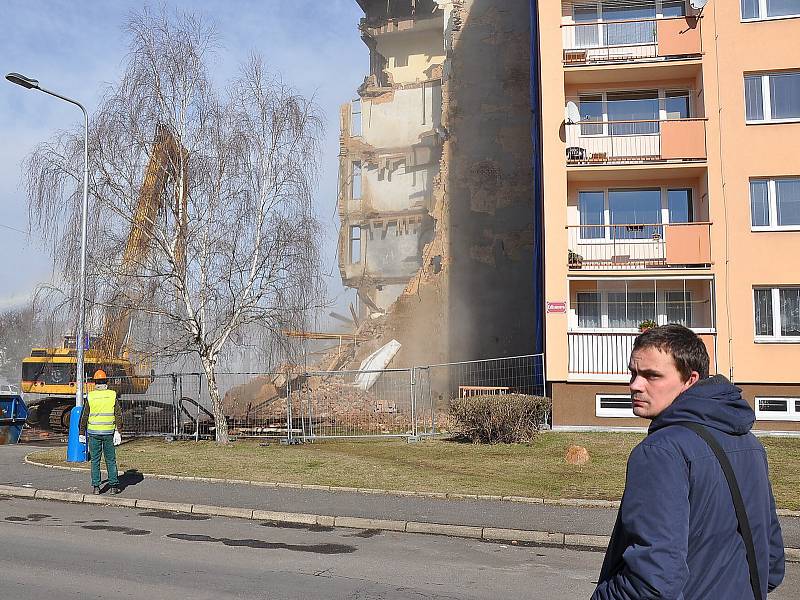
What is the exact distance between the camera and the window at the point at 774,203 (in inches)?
782

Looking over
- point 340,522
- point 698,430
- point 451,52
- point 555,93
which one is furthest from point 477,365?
point 698,430

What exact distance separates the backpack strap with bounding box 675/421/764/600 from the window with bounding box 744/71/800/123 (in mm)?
19995

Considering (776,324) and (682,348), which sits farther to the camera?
(776,324)

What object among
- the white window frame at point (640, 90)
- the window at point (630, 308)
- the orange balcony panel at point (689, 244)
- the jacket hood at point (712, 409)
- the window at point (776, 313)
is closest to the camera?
the jacket hood at point (712, 409)

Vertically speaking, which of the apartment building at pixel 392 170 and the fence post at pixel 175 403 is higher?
the apartment building at pixel 392 170

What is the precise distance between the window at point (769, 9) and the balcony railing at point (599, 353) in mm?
8244

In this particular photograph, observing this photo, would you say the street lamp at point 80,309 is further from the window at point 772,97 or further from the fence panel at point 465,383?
the window at point 772,97

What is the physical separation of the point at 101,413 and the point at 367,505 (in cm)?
432

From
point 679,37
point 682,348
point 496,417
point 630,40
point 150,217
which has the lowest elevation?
point 496,417

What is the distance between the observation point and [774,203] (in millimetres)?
20000

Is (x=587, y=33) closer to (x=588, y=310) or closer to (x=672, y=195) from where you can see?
(x=672, y=195)

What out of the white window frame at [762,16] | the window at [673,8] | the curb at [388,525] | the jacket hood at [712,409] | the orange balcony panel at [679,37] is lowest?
the curb at [388,525]

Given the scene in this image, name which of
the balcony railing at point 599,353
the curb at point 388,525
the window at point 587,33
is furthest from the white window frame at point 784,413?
the curb at point 388,525

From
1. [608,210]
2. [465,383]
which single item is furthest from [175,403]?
[608,210]
